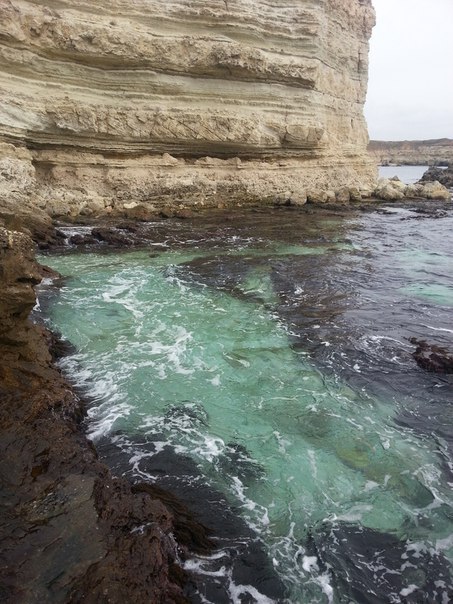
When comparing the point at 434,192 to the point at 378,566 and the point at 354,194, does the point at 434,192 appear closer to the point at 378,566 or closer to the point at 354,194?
the point at 354,194

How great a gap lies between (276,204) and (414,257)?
11209mm

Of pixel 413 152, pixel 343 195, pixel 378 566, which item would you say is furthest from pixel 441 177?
pixel 413 152

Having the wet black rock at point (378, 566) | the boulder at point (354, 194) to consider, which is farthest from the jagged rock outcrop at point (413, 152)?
the wet black rock at point (378, 566)

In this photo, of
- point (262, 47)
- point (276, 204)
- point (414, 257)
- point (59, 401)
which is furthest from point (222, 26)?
point (59, 401)

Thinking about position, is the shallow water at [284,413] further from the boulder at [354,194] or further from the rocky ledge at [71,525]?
the boulder at [354,194]

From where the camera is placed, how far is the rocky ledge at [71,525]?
255cm

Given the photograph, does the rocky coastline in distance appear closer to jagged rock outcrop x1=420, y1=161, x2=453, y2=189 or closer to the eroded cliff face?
the eroded cliff face

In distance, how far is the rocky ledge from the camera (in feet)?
8.38

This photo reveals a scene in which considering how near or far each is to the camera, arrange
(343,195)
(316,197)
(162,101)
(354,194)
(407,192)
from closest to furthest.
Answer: (162,101), (316,197), (343,195), (354,194), (407,192)

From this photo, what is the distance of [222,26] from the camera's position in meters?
21.3

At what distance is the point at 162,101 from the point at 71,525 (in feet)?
70.3

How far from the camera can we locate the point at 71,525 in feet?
9.64

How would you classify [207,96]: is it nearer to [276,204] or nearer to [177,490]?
[276,204]

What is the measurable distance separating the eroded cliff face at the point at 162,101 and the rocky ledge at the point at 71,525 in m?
15.6
